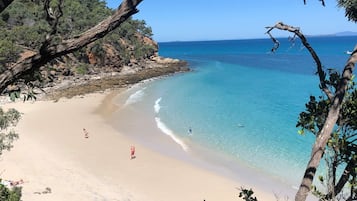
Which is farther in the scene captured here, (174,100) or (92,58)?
(92,58)

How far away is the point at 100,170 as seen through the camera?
18.6m

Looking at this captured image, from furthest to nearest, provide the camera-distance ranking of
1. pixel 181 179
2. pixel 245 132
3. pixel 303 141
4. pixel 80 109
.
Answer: pixel 80 109 → pixel 245 132 → pixel 303 141 → pixel 181 179

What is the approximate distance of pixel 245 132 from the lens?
2692cm

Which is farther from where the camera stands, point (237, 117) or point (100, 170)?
point (237, 117)

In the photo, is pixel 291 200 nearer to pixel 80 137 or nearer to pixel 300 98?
pixel 80 137

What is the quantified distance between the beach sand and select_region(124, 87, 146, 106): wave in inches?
404

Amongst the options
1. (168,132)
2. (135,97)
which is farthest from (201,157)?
(135,97)

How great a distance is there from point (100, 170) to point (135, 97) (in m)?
22.6

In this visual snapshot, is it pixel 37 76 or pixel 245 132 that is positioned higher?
pixel 37 76

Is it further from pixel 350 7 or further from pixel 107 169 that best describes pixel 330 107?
pixel 107 169

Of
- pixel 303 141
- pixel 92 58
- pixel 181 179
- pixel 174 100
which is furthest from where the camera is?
pixel 92 58

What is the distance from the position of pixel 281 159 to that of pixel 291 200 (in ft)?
16.5

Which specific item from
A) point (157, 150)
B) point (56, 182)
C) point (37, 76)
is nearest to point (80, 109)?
point (157, 150)

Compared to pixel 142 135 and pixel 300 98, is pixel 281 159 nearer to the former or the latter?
pixel 142 135
